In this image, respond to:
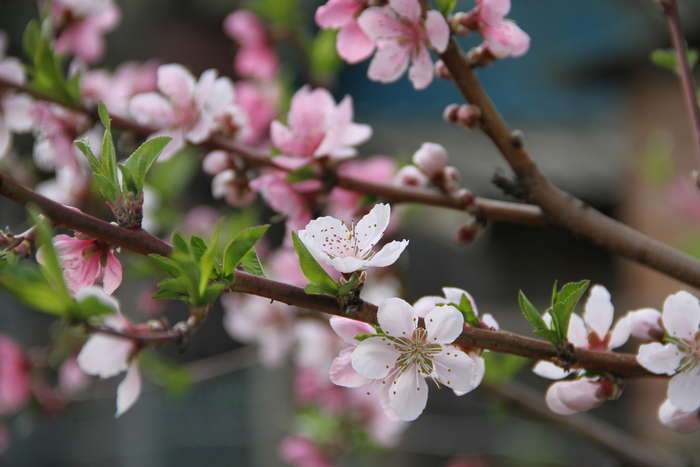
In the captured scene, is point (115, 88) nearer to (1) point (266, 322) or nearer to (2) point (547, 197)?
(1) point (266, 322)

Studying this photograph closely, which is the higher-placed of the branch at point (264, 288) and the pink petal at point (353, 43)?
the pink petal at point (353, 43)

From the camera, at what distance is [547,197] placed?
29.1 inches

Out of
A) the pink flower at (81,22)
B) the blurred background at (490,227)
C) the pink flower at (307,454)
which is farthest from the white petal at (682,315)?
the blurred background at (490,227)

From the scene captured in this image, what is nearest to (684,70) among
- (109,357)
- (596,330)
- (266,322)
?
(596,330)

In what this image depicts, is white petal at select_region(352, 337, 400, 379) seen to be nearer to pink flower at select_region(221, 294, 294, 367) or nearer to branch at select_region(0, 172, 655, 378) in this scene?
branch at select_region(0, 172, 655, 378)

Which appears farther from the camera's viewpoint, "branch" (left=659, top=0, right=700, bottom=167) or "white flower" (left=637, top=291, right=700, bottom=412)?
"branch" (left=659, top=0, right=700, bottom=167)

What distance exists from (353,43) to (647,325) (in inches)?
15.3

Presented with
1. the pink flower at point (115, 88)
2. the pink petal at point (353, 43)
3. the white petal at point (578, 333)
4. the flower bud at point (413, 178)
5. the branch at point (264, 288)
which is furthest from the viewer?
the pink flower at point (115, 88)

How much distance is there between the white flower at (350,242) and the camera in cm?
54

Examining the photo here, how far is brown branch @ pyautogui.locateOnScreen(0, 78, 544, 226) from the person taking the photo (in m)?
0.80

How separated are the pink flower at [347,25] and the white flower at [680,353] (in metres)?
0.39

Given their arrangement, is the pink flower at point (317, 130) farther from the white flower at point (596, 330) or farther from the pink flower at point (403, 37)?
the white flower at point (596, 330)

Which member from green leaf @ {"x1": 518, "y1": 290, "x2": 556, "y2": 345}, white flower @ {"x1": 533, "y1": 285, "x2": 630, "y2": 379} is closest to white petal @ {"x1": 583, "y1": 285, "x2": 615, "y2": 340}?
white flower @ {"x1": 533, "y1": 285, "x2": 630, "y2": 379}

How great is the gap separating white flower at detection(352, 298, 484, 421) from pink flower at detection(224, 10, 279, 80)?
959 millimetres
